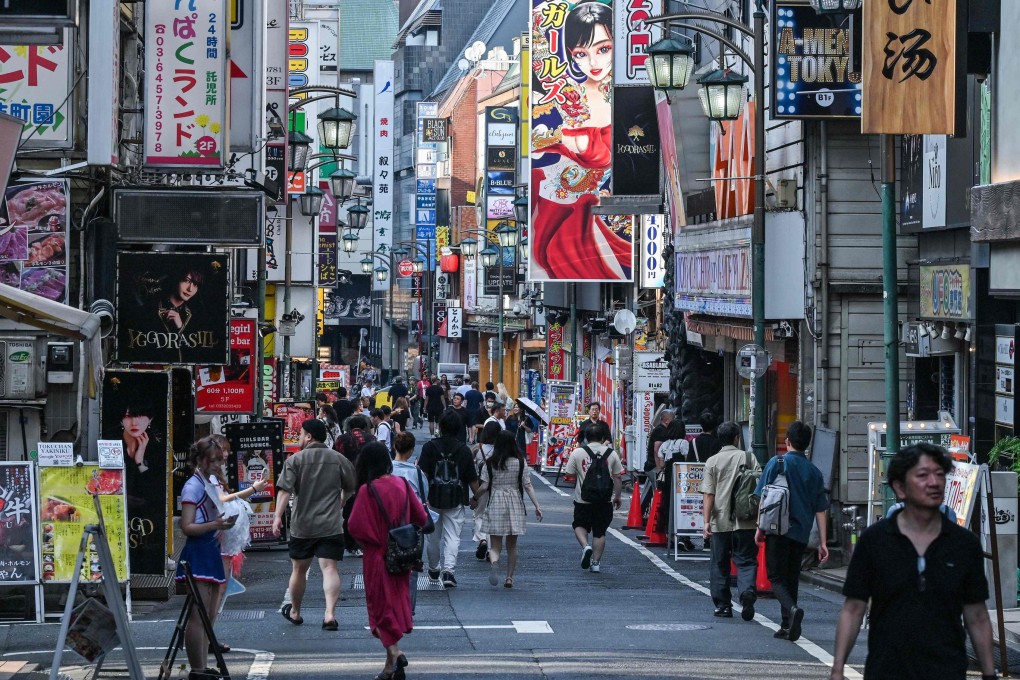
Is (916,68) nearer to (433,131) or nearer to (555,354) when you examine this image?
(555,354)

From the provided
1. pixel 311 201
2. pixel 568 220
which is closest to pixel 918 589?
pixel 311 201

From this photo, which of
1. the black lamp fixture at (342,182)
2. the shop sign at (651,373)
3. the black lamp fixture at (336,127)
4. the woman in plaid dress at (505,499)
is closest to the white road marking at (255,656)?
the woman in plaid dress at (505,499)

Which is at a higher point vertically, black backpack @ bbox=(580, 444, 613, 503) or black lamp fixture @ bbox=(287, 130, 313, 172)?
black lamp fixture @ bbox=(287, 130, 313, 172)

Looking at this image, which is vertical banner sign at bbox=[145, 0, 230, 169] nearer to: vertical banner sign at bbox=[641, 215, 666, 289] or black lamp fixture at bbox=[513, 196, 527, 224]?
vertical banner sign at bbox=[641, 215, 666, 289]

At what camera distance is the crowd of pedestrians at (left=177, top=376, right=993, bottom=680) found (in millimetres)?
6812

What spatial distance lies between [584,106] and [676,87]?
930 inches

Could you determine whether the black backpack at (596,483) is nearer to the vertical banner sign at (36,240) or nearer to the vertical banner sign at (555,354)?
the vertical banner sign at (36,240)

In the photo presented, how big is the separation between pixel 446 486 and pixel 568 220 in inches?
1098

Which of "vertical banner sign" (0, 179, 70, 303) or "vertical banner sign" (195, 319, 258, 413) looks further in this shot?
"vertical banner sign" (195, 319, 258, 413)

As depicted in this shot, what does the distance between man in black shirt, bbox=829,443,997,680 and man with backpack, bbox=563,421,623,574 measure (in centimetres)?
1127

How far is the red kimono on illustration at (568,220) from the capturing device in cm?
4338

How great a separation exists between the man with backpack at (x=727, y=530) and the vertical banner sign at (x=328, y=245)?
33.9 meters

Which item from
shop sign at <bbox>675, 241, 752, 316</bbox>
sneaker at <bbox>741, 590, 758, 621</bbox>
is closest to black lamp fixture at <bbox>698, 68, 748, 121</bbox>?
shop sign at <bbox>675, 241, 752, 316</bbox>

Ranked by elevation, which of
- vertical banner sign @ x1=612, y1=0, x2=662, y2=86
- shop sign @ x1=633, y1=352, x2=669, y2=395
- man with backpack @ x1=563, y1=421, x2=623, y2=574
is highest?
vertical banner sign @ x1=612, y1=0, x2=662, y2=86
